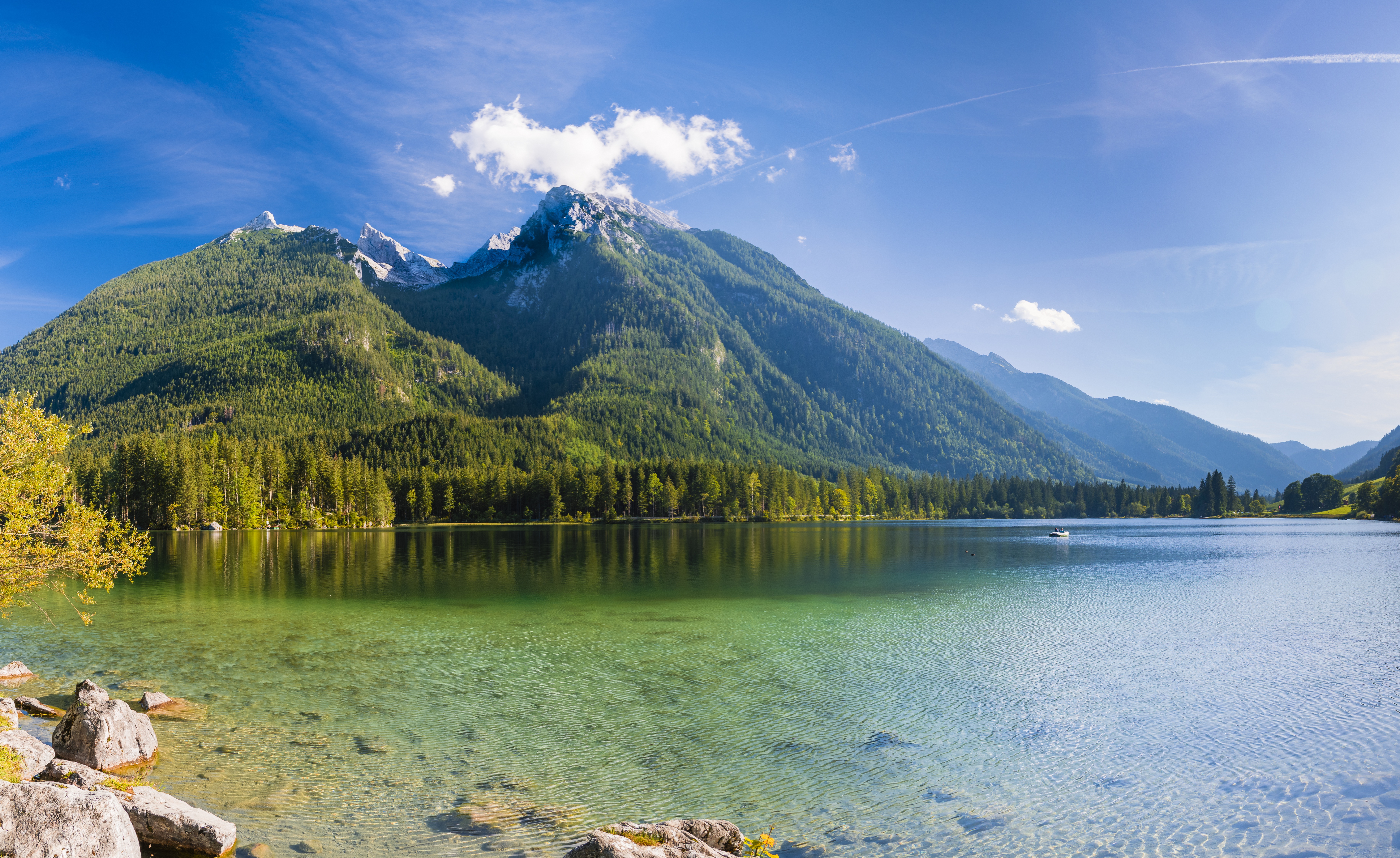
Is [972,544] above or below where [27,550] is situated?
below

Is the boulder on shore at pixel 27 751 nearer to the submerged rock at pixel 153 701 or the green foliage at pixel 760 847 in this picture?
the submerged rock at pixel 153 701

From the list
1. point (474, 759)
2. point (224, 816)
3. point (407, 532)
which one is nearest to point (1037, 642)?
point (474, 759)

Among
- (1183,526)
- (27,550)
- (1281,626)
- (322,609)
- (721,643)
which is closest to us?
(27,550)

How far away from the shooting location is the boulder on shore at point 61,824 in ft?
33.3

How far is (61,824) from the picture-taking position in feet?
34.5

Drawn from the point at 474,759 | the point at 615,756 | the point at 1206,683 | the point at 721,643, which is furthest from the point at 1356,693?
the point at 474,759

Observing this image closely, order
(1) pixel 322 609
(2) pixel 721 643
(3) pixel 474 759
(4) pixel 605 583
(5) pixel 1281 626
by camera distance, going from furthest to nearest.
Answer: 1. (4) pixel 605 583
2. (1) pixel 322 609
3. (5) pixel 1281 626
4. (2) pixel 721 643
5. (3) pixel 474 759

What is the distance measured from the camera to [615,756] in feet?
60.6

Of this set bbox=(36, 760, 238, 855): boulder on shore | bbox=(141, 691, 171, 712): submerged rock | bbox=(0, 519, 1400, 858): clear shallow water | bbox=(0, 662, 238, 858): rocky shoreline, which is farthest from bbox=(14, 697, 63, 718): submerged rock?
bbox=(36, 760, 238, 855): boulder on shore

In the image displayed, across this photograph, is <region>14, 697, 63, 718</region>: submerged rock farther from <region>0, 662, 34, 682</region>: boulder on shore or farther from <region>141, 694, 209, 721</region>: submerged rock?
<region>0, 662, 34, 682</region>: boulder on shore

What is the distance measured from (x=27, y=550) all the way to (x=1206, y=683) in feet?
135

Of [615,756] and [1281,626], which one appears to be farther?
[1281,626]

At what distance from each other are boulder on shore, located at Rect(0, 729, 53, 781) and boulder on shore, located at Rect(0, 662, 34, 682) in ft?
45.3

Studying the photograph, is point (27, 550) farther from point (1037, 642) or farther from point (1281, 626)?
point (1281, 626)
